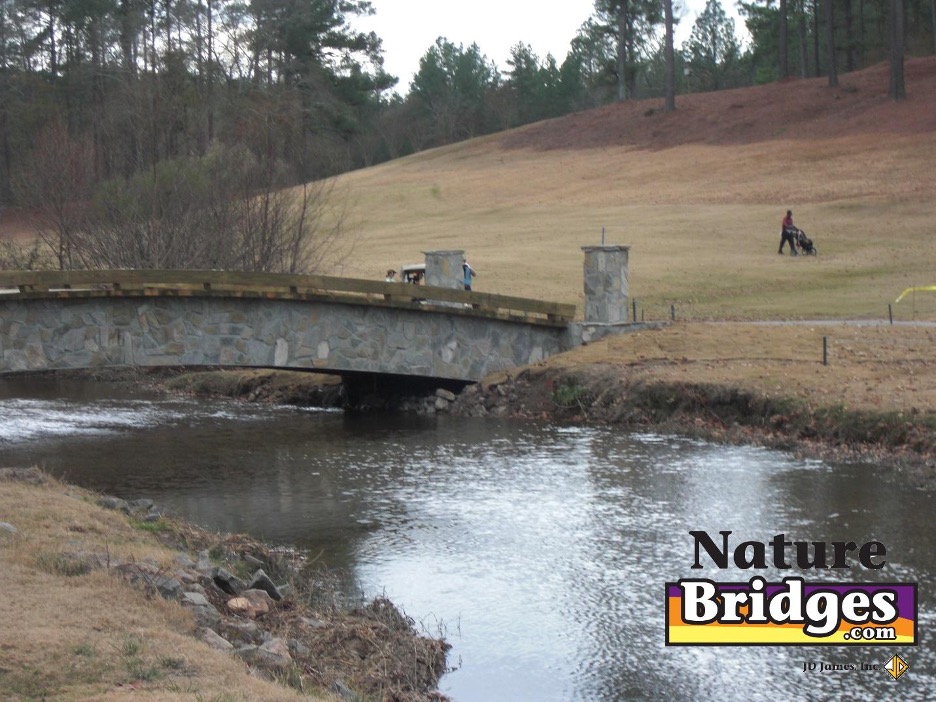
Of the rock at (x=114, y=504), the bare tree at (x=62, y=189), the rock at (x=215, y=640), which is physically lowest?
the rock at (x=215, y=640)

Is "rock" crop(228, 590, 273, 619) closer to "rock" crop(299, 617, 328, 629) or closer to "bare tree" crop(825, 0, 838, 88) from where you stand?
"rock" crop(299, 617, 328, 629)

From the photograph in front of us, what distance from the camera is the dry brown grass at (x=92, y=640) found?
771cm

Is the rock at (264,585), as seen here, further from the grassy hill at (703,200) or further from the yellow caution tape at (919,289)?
the yellow caution tape at (919,289)

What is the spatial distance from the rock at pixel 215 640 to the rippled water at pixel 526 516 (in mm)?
2071

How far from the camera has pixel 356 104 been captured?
2918 inches

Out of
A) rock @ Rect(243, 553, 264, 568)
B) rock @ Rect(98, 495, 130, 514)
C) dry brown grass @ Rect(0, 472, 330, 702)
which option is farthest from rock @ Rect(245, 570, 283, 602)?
rock @ Rect(98, 495, 130, 514)

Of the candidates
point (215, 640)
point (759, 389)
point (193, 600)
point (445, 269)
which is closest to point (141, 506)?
point (193, 600)

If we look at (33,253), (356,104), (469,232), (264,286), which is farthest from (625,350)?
(356,104)

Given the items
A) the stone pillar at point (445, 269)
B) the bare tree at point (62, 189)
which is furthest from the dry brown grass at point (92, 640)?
the bare tree at point (62, 189)

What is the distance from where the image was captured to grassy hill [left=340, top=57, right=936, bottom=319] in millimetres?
37000

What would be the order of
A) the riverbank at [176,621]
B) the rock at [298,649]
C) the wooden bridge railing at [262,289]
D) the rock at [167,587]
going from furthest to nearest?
the wooden bridge railing at [262,289] < the rock at [167,587] < the rock at [298,649] < the riverbank at [176,621]

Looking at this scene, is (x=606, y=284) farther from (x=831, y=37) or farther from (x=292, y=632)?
(x=831, y=37)

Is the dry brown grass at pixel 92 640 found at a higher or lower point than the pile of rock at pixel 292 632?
higher

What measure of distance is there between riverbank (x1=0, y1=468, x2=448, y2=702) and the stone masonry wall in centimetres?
904
